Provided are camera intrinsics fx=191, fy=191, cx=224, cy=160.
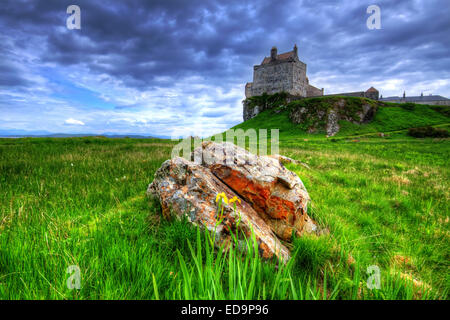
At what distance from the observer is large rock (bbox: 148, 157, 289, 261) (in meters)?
2.73

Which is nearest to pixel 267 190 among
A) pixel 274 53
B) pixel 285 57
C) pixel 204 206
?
pixel 204 206

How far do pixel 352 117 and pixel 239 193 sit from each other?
67.9 m

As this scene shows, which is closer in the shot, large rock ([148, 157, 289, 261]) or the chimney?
large rock ([148, 157, 289, 261])

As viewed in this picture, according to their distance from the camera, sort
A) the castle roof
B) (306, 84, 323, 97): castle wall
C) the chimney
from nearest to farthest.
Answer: the castle roof < the chimney < (306, 84, 323, 97): castle wall

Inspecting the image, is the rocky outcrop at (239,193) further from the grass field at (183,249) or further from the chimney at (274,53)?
the chimney at (274,53)

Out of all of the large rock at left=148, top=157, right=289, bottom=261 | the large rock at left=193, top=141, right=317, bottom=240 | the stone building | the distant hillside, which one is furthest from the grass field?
the stone building

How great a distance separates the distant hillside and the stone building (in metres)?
18.9

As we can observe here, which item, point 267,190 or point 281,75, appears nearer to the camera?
point 267,190

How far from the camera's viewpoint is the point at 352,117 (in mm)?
58156

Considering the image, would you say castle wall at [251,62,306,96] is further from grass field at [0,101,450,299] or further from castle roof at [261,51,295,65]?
grass field at [0,101,450,299]

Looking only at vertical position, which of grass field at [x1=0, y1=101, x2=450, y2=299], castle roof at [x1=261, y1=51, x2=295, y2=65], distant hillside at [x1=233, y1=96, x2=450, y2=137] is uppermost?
castle roof at [x1=261, y1=51, x2=295, y2=65]

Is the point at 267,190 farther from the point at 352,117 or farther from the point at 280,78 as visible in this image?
the point at 280,78
